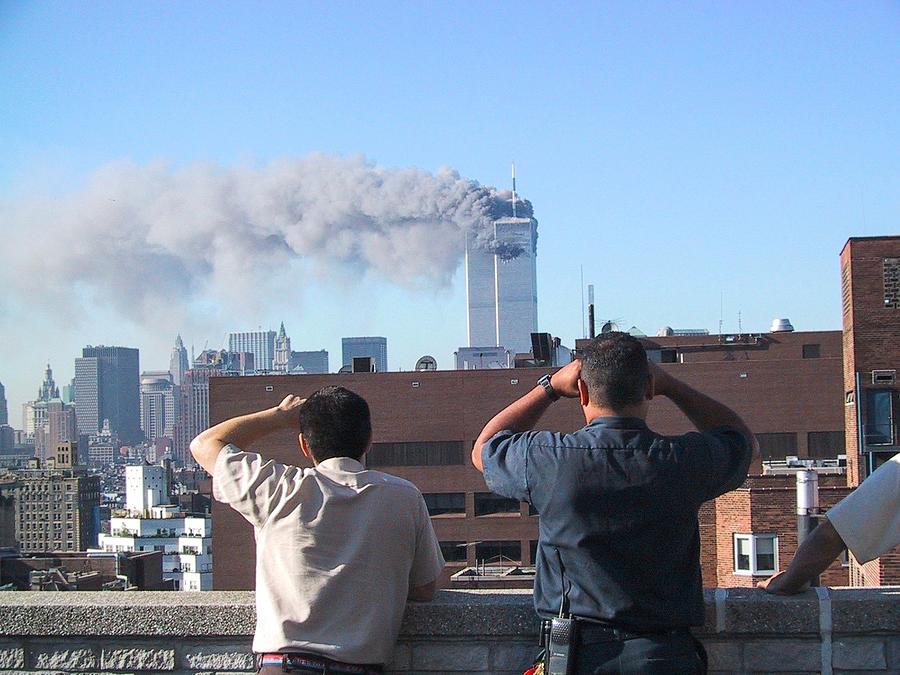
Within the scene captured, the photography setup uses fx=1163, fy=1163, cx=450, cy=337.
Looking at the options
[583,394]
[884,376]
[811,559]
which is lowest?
[811,559]

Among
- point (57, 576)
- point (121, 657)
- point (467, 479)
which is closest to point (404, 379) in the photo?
point (467, 479)

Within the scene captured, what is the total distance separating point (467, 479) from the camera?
4762 centimetres

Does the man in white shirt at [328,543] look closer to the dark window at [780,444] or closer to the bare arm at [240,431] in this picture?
the bare arm at [240,431]

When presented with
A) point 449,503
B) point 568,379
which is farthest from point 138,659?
point 449,503

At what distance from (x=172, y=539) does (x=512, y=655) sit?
127m

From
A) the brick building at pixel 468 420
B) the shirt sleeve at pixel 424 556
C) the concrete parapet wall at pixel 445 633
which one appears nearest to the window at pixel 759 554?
the brick building at pixel 468 420

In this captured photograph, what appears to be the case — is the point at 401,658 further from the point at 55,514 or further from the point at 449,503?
the point at 55,514

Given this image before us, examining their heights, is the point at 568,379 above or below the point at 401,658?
above

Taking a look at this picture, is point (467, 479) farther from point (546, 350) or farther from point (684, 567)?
point (684, 567)

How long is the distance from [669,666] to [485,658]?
2.90 feet

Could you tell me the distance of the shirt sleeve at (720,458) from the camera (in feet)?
11.2

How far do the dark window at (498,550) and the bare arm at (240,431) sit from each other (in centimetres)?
4231

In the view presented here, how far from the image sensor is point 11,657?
14.2 ft

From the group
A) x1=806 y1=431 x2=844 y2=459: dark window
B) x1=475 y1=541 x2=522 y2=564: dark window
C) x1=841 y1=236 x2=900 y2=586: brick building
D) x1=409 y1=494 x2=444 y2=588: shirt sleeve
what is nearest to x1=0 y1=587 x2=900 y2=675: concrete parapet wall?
x1=409 y1=494 x2=444 y2=588: shirt sleeve
